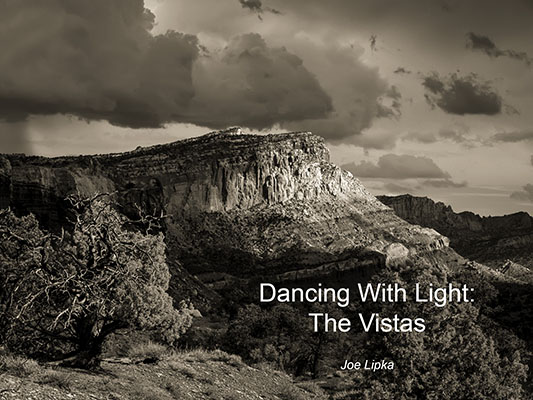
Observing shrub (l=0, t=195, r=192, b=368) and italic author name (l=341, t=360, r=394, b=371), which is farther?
italic author name (l=341, t=360, r=394, b=371)

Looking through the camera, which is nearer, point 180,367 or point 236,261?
point 180,367

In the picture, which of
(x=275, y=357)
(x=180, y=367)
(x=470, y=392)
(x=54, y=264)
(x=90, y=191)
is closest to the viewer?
(x=54, y=264)

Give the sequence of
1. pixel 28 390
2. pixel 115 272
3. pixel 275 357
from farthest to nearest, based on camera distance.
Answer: pixel 275 357 → pixel 115 272 → pixel 28 390

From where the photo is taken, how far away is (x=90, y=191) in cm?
13675

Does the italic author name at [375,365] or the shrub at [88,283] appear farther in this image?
the italic author name at [375,365]

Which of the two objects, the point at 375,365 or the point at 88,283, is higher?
the point at 88,283

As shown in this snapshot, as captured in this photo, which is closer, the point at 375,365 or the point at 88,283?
the point at 88,283

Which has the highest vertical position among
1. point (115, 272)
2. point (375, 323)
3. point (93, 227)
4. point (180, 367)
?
point (93, 227)

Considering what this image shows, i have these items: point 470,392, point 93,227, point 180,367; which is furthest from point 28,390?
point 470,392

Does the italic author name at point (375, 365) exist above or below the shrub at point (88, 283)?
below

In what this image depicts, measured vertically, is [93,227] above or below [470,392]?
above

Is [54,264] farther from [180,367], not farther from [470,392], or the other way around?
[470,392]

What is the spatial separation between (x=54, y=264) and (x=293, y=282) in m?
159

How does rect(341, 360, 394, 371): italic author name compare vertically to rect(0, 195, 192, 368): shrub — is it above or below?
below
